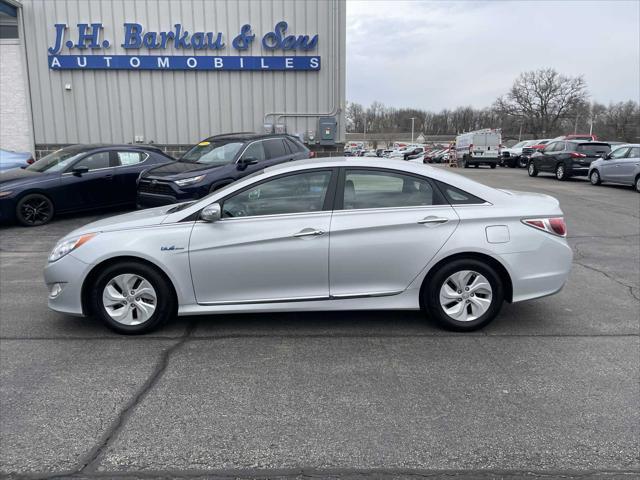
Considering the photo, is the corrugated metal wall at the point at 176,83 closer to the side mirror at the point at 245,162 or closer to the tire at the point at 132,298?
the side mirror at the point at 245,162

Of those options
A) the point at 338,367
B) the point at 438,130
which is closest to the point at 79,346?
the point at 338,367

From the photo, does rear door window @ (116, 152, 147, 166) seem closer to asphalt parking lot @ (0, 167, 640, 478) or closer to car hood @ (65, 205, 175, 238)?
asphalt parking lot @ (0, 167, 640, 478)

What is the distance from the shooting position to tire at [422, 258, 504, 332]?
14.9ft

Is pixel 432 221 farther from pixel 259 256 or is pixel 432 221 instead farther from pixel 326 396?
pixel 326 396

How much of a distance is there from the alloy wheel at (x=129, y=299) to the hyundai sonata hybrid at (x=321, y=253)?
0.04ft

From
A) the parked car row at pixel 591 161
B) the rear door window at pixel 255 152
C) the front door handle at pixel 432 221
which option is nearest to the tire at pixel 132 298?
the front door handle at pixel 432 221

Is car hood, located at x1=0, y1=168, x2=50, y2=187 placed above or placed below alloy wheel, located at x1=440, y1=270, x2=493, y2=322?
above

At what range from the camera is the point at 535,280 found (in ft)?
15.1

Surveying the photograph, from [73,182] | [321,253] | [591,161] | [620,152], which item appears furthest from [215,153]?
[591,161]

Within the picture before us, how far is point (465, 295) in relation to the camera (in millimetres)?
4594

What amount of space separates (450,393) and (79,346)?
9.90 feet

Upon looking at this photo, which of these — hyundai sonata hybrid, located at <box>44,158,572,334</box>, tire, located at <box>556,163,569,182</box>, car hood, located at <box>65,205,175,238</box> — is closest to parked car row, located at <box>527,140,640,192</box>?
tire, located at <box>556,163,569,182</box>

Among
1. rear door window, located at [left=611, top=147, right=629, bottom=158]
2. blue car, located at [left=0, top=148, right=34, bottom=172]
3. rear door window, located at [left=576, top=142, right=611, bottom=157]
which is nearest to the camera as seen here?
blue car, located at [left=0, top=148, right=34, bottom=172]

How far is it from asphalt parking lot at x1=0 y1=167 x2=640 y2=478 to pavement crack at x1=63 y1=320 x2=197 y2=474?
0.01 m
